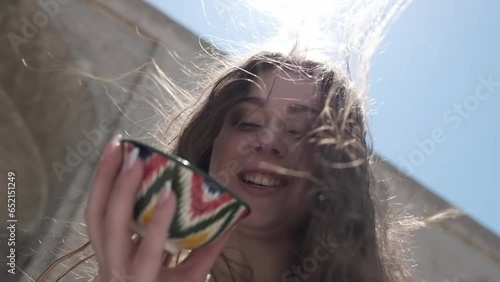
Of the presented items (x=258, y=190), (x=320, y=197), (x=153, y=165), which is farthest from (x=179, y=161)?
(x=320, y=197)

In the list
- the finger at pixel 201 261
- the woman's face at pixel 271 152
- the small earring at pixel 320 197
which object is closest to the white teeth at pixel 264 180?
the woman's face at pixel 271 152

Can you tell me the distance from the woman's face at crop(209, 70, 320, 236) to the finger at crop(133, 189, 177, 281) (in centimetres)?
27

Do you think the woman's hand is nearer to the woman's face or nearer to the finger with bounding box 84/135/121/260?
the finger with bounding box 84/135/121/260

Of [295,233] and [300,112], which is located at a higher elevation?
[300,112]

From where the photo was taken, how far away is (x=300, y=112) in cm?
86

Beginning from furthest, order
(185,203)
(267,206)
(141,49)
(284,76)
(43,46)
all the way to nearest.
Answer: (141,49)
(43,46)
(284,76)
(267,206)
(185,203)

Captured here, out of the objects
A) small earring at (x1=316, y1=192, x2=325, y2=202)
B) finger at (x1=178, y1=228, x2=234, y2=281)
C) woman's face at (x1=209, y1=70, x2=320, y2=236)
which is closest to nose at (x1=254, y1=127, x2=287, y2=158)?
woman's face at (x1=209, y1=70, x2=320, y2=236)

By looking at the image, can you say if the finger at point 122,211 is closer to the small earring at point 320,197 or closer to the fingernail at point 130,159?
the fingernail at point 130,159

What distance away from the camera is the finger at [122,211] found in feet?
1.62

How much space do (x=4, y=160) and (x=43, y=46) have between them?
404 mm

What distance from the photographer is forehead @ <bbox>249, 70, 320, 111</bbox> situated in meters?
Result: 0.88

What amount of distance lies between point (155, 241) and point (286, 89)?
453 mm

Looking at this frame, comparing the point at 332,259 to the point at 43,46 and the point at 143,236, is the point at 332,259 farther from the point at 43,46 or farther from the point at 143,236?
the point at 43,46

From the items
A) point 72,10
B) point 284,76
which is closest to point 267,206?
point 284,76
